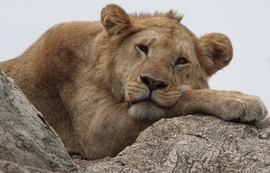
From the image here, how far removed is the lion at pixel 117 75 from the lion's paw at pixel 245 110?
0.13 ft

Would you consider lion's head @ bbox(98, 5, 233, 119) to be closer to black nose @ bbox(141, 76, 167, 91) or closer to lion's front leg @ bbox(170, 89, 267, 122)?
black nose @ bbox(141, 76, 167, 91)

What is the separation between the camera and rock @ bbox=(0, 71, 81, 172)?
434cm

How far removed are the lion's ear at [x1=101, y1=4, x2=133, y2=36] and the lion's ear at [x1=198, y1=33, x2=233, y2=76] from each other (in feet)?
2.87

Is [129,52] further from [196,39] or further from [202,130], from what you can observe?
[202,130]

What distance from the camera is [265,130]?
617cm

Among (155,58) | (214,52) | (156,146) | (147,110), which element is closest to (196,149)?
(156,146)

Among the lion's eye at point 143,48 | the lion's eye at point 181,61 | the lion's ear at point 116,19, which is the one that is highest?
the lion's ear at point 116,19

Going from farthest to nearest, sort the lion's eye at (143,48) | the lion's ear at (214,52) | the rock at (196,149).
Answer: the lion's ear at (214,52)
the lion's eye at (143,48)
the rock at (196,149)

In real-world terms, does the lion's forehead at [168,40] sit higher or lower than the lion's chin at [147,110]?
higher

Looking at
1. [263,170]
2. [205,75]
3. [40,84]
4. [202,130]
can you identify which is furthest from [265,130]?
[40,84]

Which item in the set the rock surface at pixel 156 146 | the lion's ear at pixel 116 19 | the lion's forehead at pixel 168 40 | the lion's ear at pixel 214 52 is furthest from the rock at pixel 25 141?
the lion's ear at pixel 214 52

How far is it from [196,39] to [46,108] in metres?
1.94

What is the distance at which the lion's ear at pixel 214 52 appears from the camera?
318 inches

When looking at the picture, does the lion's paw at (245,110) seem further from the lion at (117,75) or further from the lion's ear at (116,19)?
the lion's ear at (116,19)
